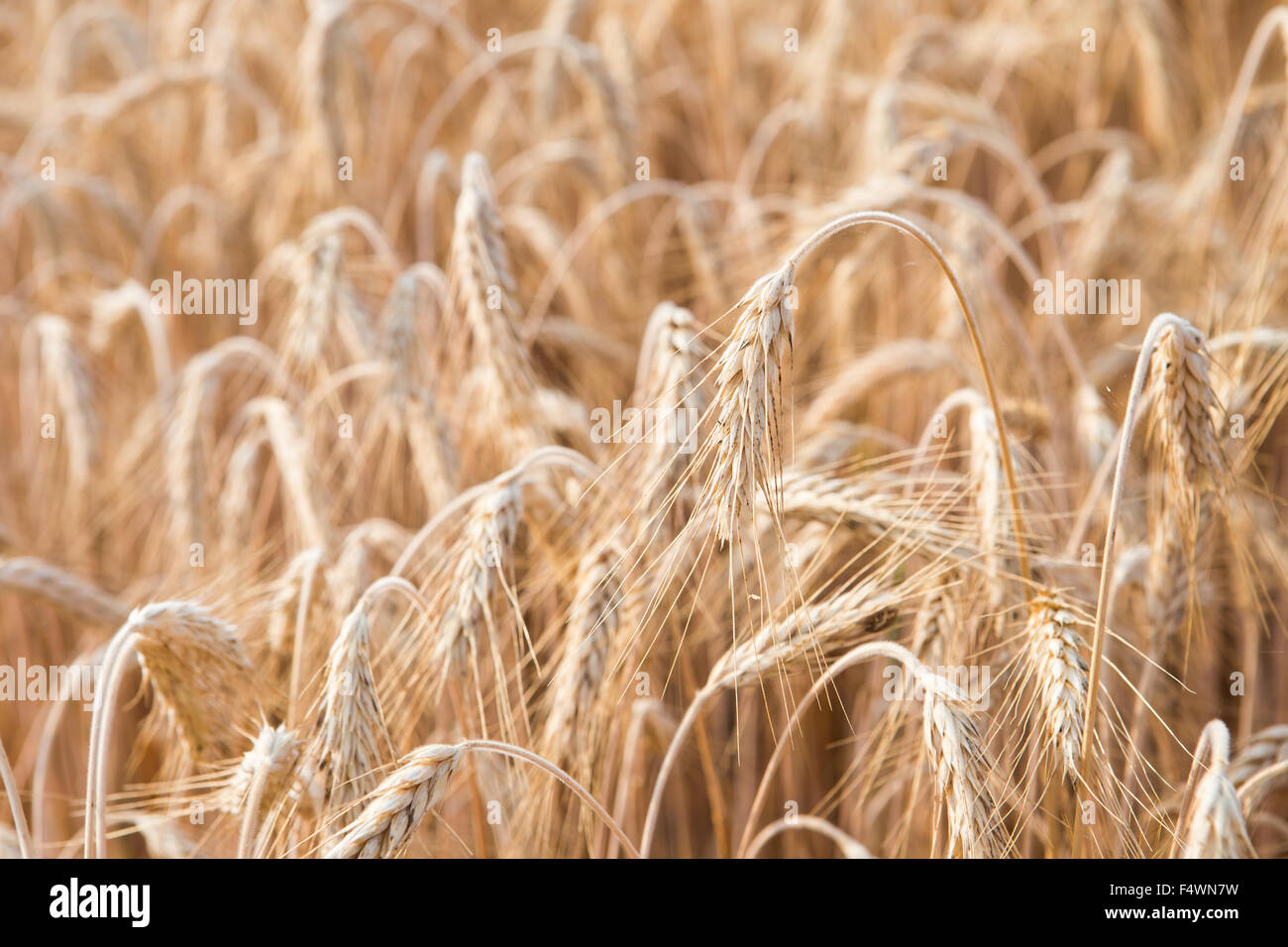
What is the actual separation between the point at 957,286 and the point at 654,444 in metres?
0.49

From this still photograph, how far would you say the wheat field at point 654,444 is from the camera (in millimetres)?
1217

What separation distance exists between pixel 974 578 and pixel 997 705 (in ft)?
0.68

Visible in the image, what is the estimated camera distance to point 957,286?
3.76 ft

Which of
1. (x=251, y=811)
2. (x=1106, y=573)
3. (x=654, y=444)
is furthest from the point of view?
(x=654, y=444)

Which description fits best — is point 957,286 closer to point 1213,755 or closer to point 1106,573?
point 1106,573

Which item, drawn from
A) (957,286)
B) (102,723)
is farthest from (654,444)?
(102,723)

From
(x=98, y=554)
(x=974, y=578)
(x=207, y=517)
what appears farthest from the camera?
(x=98, y=554)

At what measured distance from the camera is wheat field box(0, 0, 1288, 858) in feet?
3.99

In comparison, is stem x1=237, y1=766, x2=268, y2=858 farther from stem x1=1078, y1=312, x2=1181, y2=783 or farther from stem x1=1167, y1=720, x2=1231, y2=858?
stem x1=1167, y1=720, x2=1231, y2=858

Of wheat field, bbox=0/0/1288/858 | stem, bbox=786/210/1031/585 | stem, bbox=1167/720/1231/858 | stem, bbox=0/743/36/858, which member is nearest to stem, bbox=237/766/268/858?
wheat field, bbox=0/0/1288/858

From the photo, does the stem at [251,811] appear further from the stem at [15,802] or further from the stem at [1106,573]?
the stem at [1106,573]
